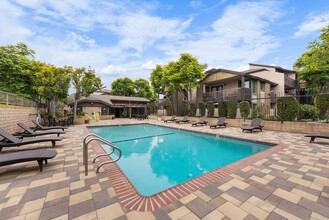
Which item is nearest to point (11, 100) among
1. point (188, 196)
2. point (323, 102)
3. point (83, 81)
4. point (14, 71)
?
point (83, 81)

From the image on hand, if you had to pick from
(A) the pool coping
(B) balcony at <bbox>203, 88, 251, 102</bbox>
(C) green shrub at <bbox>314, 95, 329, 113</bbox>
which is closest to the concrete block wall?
(A) the pool coping

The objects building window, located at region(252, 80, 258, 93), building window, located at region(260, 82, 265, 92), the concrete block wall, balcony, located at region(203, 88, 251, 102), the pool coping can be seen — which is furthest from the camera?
building window, located at region(260, 82, 265, 92)

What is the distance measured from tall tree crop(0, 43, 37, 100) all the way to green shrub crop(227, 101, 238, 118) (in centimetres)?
2107

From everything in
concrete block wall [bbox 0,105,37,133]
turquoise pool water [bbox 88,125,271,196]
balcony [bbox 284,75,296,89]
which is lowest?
turquoise pool water [bbox 88,125,271,196]

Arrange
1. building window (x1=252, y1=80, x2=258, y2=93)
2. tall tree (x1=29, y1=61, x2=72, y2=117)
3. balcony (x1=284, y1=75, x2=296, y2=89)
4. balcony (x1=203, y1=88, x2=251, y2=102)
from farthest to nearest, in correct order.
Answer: balcony (x1=284, y1=75, x2=296, y2=89), building window (x1=252, y1=80, x2=258, y2=93), balcony (x1=203, y1=88, x2=251, y2=102), tall tree (x1=29, y1=61, x2=72, y2=117)

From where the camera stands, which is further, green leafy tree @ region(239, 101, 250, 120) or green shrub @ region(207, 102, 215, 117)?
green shrub @ region(207, 102, 215, 117)

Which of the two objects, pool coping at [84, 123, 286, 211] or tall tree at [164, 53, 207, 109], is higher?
tall tree at [164, 53, 207, 109]

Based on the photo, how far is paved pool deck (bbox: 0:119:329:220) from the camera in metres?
2.23

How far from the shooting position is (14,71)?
14867 millimetres

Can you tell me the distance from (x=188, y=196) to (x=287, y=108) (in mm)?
11608

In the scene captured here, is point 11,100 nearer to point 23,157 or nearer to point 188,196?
point 23,157

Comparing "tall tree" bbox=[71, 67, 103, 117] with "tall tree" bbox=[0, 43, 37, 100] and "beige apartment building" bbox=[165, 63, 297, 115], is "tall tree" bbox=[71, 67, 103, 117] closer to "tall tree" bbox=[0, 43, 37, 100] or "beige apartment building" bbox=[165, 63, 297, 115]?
"tall tree" bbox=[0, 43, 37, 100]

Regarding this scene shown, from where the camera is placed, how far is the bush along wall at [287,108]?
32.9ft

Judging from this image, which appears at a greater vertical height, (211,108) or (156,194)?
(211,108)
